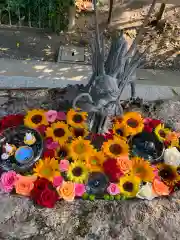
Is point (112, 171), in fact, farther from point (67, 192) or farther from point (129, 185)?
point (67, 192)

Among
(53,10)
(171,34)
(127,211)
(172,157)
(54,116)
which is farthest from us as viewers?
(171,34)

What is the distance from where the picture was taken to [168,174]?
9.99ft

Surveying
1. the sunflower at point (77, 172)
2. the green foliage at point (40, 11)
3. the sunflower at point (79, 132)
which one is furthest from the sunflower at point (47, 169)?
the green foliage at point (40, 11)

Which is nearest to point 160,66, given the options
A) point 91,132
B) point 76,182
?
point 91,132

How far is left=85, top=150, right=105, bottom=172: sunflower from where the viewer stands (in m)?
3.01

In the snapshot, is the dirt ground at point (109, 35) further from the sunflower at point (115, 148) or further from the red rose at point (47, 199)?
the red rose at point (47, 199)

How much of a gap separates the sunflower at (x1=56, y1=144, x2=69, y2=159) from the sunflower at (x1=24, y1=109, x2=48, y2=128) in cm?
30

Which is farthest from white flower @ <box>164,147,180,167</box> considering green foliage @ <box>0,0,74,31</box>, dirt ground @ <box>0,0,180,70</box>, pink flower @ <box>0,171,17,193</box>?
green foliage @ <box>0,0,74,31</box>

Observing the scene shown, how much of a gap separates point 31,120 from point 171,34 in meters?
3.15

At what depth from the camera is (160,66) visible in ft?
16.8

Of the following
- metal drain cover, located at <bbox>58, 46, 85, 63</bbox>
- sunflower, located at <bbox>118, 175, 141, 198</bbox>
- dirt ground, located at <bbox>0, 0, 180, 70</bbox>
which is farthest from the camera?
dirt ground, located at <bbox>0, 0, 180, 70</bbox>

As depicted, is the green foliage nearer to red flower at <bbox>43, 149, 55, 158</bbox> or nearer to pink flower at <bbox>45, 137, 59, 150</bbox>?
pink flower at <bbox>45, 137, 59, 150</bbox>

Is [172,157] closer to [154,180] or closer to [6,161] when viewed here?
[154,180]

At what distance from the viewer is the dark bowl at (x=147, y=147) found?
10.3ft
